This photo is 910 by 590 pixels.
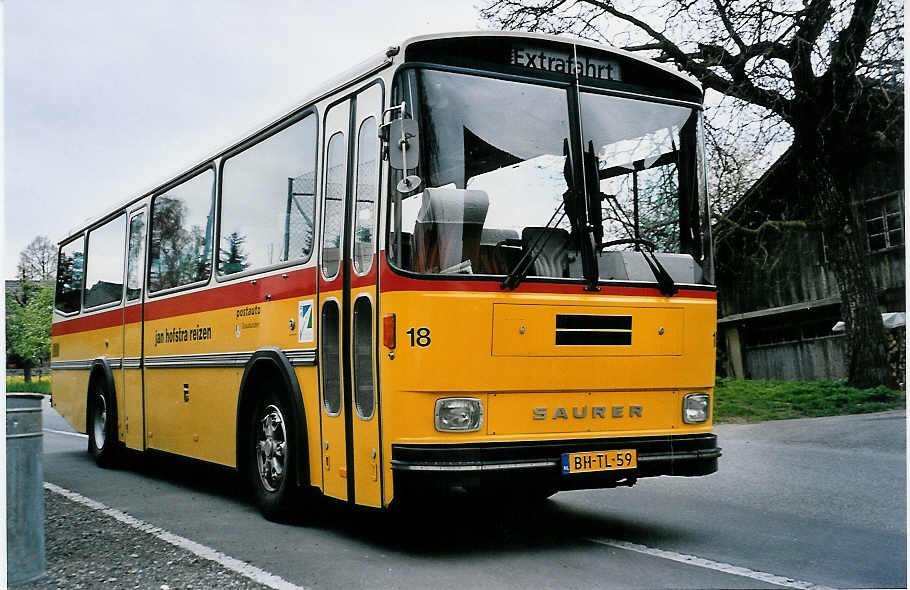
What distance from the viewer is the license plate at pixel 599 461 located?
639cm

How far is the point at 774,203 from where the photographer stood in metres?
21.2

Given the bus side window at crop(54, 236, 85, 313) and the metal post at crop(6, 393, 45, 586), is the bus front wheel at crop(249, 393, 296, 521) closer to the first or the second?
the metal post at crop(6, 393, 45, 586)

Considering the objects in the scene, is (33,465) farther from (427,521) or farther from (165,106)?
(165,106)

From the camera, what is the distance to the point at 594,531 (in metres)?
7.52

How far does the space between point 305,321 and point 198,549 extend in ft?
5.58

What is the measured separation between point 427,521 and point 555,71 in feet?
11.4

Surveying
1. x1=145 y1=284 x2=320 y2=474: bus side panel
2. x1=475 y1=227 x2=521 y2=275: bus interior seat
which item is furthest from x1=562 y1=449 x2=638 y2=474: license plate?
x1=145 y1=284 x2=320 y2=474: bus side panel

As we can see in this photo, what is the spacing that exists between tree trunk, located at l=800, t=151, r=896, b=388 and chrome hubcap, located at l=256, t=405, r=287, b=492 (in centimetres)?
1136

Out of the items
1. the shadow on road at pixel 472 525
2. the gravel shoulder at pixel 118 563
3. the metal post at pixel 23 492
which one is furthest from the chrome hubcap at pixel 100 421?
the metal post at pixel 23 492

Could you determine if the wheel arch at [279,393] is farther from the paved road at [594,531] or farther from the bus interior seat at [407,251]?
the bus interior seat at [407,251]

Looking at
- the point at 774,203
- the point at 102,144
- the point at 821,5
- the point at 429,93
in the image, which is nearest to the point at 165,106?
the point at 102,144

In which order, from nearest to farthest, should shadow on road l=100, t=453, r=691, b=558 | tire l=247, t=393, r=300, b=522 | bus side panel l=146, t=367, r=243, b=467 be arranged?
1. shadow on road l=100, t=453, r=691, b=558
2. tire l=247, t=393, r=300, b=522
3. bus side panel l=146, t=367, r=243, b=467

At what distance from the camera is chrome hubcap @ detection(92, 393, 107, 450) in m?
12.1

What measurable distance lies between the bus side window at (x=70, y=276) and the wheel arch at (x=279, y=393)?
605cm
